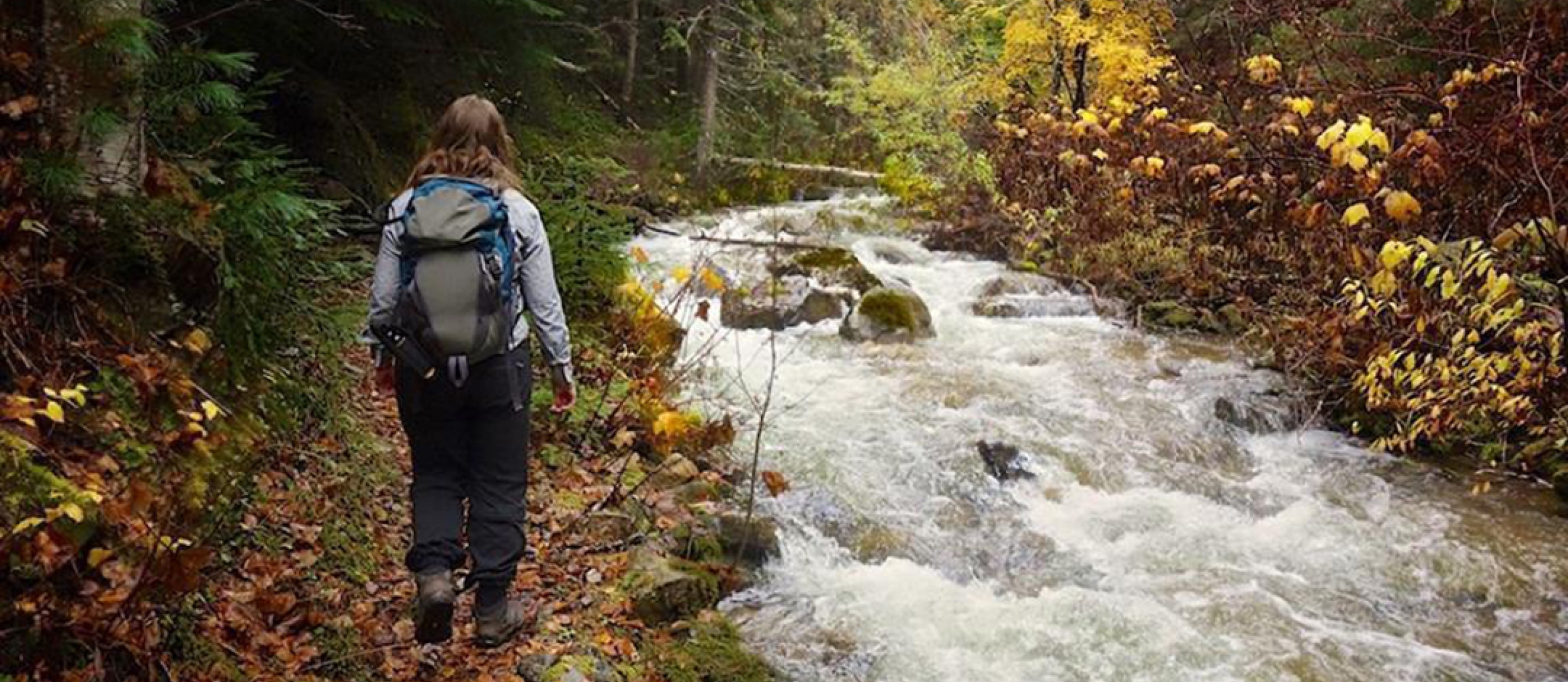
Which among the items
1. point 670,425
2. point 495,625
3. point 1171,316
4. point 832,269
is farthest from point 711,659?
point 1171,316

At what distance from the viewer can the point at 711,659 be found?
15.0 ft

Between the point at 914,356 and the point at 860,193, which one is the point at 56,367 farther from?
the point at 860,193

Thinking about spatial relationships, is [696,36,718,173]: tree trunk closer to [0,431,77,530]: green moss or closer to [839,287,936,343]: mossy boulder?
[839,287,936,343]: mossy boulder

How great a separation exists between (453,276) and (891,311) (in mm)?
7805

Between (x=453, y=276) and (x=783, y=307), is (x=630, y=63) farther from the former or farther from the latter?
(x=453, y=276)

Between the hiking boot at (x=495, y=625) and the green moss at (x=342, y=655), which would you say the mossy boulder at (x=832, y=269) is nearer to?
the hiking boot at (x=495, y=625)

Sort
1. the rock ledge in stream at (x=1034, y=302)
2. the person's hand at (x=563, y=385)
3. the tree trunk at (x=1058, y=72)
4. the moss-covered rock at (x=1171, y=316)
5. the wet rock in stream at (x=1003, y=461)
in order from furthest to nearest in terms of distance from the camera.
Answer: the tree trunk at (x=1058, y=72) → the rock ledge in stream at (x=1034, y=302) → the moss-covered rock at (x=1171, y=316) → the wet rock in stream at (x=1003, y=461) → the person's hand at (x=563, y=385)

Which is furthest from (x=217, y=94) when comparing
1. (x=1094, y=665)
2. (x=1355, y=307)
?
(x=1355, y=307)

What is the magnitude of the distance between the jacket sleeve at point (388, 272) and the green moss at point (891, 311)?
7.62 m

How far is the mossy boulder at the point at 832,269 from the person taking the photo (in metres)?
12.1

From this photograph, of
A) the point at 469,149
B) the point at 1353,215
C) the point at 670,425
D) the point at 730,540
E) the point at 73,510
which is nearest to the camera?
the point at 73,510

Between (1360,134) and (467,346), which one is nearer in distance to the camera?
(467,346)

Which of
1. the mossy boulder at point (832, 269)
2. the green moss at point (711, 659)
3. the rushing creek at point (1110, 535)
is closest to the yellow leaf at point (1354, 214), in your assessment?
the rushing creek at point (1110, 535)

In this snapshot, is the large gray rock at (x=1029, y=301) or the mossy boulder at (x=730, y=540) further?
the large gray rock at (x=1029, y=301)
